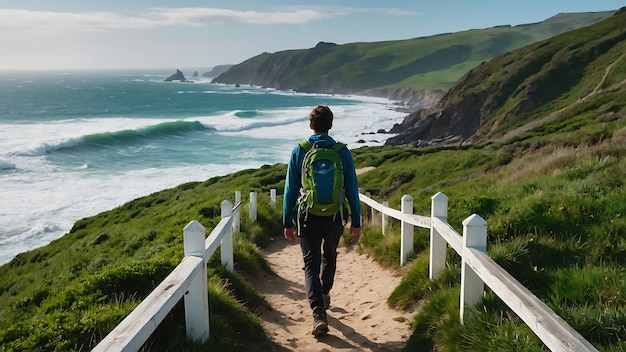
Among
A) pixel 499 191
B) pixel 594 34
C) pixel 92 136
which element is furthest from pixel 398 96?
pixel 499 191

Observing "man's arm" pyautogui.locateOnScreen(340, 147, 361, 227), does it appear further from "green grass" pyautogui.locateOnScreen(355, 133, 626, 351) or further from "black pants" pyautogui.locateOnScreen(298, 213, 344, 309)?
"green grass" pyautogui.locateOnScreen(355, 133, 626, 351)

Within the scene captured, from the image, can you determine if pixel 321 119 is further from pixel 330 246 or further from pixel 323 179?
pixel 330 246

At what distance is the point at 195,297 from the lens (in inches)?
155

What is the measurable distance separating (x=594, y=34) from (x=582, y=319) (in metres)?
72.6

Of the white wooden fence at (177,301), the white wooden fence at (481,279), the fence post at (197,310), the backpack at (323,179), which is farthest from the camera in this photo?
the backpack at (323,179)

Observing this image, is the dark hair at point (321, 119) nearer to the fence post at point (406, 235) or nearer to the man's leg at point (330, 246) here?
the man's leg at point (330, 246)

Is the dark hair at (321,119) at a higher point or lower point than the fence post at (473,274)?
higher

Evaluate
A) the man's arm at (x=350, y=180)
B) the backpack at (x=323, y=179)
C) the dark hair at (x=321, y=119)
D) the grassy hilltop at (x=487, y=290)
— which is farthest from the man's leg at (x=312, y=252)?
the dark hair at (x=321, y=119)

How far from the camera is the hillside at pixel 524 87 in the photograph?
51.4 metres

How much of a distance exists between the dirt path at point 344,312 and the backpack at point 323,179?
1.34 meters

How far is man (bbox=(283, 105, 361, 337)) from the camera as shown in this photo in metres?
4.93

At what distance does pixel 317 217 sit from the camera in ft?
16.5

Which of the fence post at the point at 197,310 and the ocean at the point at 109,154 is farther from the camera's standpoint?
the ocean at the point at 109,154

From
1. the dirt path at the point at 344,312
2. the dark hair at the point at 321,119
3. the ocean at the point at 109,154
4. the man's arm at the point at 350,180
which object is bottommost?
the ocean at the point at 109,154
